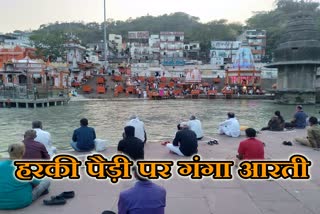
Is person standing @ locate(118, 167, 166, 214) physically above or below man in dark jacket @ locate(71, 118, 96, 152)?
above

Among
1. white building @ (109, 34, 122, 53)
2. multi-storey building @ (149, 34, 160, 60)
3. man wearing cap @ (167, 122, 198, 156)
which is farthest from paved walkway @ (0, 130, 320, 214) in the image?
white building @ (109, 34, 122, 53)

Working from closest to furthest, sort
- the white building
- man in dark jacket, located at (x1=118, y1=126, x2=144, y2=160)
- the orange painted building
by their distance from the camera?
man in dark jacket, located at (x1=118, y1=126, x2=144, y2=160) → the orange painted building → the white building

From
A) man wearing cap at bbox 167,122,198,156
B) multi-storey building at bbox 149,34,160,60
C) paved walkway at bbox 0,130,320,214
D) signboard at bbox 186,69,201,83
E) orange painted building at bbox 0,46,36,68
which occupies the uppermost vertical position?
multi-storey building at bbox 149,34,160,60

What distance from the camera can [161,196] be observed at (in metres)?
3.48

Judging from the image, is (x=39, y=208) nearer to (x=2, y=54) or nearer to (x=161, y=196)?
(x=161, y=196)

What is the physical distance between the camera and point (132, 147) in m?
5.76

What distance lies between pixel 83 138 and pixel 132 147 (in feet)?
11.6

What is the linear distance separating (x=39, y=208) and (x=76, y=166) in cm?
124

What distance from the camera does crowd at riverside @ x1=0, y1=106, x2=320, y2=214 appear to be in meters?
3.43

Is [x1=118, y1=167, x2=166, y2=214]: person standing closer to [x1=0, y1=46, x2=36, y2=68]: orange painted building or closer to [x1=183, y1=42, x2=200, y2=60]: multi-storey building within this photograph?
[x1=0, y1=46, x2=36, y2=68]: orange painted building

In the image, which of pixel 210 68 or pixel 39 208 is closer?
pixel 39 208

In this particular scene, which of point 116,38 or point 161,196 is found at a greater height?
point 116,38

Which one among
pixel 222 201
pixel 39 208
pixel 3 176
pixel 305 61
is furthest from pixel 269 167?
pixel 305 61

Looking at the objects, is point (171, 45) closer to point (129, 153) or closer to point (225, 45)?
point (225, 45)
